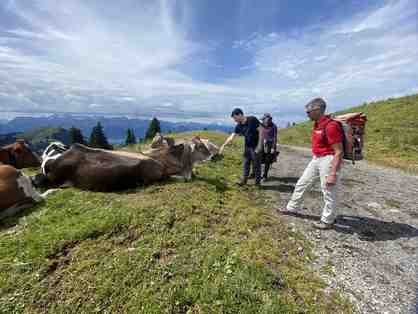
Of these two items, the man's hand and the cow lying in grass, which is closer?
the man's hand

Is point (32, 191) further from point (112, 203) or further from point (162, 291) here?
point (162, 291)

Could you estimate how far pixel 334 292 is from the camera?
324cm

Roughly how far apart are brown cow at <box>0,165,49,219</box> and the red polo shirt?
669 centimetres

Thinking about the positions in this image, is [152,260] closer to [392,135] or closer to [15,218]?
[15,218]

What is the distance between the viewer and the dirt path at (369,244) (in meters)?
3.29

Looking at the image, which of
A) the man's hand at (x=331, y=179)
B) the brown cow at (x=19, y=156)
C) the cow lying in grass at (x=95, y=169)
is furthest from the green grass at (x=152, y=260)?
the brown cow at (x=19, y=156)

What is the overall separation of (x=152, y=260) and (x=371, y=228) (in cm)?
512

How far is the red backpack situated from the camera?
462 centimetres

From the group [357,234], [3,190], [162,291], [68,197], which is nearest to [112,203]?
[68,197]

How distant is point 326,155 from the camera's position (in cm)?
472

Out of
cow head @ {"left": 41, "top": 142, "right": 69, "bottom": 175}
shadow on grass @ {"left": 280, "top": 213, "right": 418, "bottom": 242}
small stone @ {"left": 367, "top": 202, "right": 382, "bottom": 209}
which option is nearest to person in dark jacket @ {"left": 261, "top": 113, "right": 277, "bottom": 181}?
shadow on grass @ {"left": 280, "top": 213, "right": 418, "bottom": 242}

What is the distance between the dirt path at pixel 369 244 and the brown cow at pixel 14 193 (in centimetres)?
624

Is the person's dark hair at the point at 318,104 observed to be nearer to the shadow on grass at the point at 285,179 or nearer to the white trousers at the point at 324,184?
the white trousers at the point at 324,184

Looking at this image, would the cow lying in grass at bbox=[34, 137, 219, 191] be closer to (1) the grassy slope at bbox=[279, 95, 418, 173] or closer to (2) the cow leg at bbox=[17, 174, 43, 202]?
(2) the cow leg at bbox=[17, 174, 43, 202]
